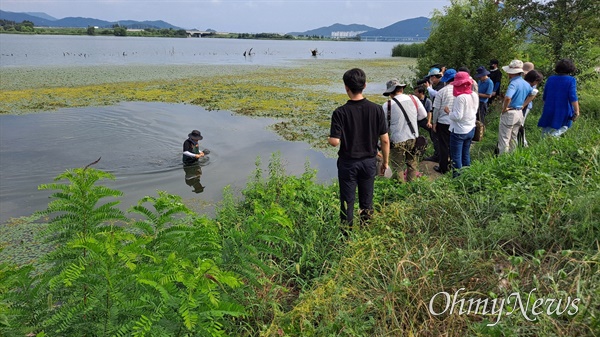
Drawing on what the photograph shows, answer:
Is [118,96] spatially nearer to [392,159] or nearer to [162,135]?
[162,135]

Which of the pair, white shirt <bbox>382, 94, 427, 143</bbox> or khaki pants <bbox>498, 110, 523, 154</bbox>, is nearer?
white shirt <bbox>382, 94, 427, 143</bbox>

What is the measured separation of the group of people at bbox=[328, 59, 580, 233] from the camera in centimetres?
362

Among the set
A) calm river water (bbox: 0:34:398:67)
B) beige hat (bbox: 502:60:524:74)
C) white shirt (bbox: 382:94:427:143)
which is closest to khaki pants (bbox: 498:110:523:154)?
beige hat (bbox: 502:60:524:74)

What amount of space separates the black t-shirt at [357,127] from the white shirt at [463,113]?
2.01 metres

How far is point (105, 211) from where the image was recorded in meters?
2.59

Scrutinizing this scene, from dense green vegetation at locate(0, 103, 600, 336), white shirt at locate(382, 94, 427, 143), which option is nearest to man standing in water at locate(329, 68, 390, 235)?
dense green vegetation at locate(0, 103, 600, 336)

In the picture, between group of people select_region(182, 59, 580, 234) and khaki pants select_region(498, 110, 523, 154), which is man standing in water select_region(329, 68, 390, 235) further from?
khaki pants select_region(498, 110, 523, 154)

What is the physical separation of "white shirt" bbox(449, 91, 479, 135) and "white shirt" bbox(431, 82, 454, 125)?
185 millimetres

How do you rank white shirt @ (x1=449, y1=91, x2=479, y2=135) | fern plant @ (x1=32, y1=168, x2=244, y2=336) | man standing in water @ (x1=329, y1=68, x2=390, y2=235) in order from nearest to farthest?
fern plant @ (x1=32, y1=168, x2=244, y2=336)
man standing in water @ (x1=329, y1=68, x2=390, y2=235)
white shirt @ (x1=449, y1=91, x2=479, y2=135)

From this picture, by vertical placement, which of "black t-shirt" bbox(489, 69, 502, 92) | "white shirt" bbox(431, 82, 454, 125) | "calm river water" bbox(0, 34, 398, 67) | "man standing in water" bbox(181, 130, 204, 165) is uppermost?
"calm river water" bbox(0, 34, 398, 67)

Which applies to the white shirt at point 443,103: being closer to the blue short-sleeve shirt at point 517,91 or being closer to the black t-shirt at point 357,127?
the blue short-sleeve shirt at point 517,91

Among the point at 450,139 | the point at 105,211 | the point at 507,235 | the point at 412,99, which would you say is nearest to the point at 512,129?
the point at 450,139

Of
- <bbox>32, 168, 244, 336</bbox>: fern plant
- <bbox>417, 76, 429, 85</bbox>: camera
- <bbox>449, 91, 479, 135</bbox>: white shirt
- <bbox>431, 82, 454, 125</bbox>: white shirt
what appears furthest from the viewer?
Result: <bbox>417, 76, 429, 85</bbox>: camera

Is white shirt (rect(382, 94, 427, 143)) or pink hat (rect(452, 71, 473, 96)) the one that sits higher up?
pink hat (rect(452, 71, 473, 96))
